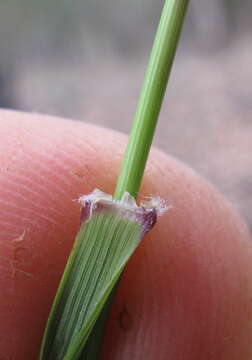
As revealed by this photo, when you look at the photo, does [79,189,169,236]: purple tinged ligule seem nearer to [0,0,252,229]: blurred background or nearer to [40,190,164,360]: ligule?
[40,190,164,360]: ligule

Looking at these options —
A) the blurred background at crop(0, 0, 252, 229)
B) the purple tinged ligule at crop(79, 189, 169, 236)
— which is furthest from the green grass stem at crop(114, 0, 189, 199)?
the blurred background at crop(0, 0, 252, 229)

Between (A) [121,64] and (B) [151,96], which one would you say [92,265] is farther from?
(A) [121,64]

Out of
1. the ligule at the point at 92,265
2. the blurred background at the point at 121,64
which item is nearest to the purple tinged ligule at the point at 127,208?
the ligule at the point at 92,265

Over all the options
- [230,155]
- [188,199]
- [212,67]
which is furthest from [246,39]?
[188,199]

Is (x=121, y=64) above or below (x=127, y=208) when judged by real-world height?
above

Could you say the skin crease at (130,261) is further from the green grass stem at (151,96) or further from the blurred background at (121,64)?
the blurred background at (121,64)

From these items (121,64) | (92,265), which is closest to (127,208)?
(92,265)
